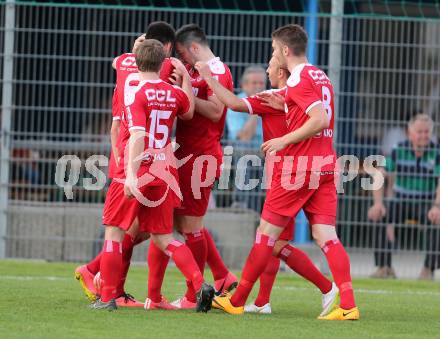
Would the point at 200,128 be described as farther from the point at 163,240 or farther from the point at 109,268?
the point at 109,268

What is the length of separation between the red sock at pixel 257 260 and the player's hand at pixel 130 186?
89cm

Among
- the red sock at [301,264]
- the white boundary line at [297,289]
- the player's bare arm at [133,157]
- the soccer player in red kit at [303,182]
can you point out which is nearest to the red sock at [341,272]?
the soccer player in red kit at [303,182]

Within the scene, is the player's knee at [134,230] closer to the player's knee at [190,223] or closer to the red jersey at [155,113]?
the player's knee at [190,223]

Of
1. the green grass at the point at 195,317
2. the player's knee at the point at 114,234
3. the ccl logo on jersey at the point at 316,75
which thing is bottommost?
the green grass at the point at 195,317

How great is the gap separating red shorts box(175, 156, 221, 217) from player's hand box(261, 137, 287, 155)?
Result: 87 cm

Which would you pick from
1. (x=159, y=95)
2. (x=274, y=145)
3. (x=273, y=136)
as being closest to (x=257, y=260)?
(x=274, y=145)

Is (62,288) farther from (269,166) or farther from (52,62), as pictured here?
(52,62)

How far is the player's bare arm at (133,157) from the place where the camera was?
309 inches

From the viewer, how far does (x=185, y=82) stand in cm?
826

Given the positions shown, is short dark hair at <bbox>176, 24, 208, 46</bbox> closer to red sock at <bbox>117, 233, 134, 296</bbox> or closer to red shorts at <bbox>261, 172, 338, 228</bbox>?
red shorts at <bbox>261, 172, 338, 228</bbox>

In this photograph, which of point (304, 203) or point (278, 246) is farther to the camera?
point (278, 246)

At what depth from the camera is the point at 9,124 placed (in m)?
12.9

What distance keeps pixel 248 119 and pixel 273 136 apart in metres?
4.34

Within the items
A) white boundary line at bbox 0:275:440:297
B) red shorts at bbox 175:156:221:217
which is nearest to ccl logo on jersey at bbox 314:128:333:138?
red shorts at bbox 175:156:221:217
